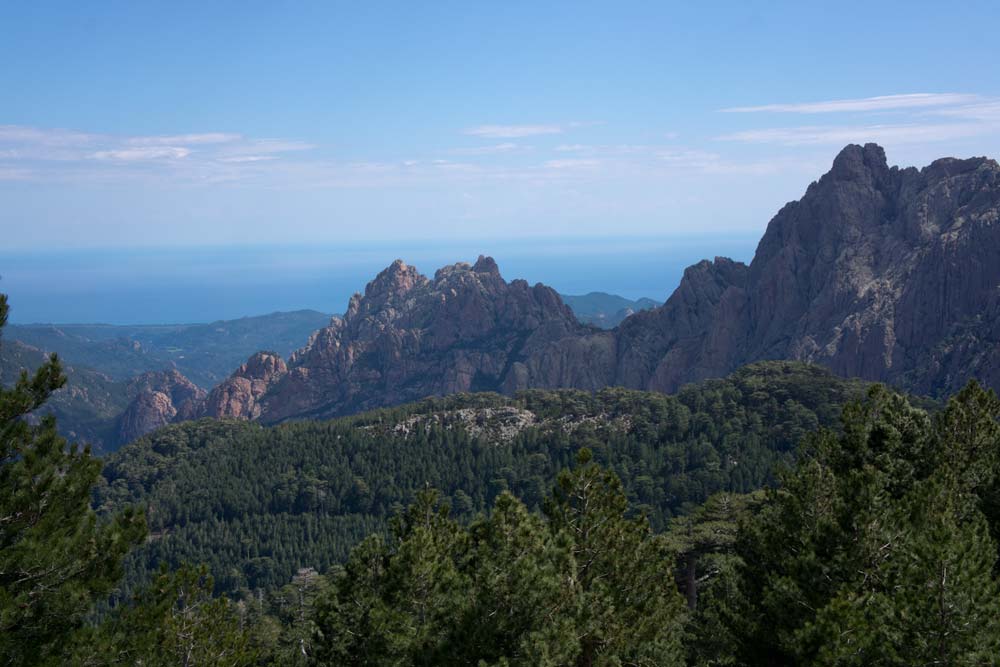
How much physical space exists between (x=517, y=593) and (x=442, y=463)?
98126mm

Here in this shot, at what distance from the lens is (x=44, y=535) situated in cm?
1464

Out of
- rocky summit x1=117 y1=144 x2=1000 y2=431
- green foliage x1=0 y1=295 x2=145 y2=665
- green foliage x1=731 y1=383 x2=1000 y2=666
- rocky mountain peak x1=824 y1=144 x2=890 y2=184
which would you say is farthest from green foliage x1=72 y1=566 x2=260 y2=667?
rocky mountain peak x1=824 y1=144 x2=890 y2=184

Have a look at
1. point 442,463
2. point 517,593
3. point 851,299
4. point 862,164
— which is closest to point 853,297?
point 851,299

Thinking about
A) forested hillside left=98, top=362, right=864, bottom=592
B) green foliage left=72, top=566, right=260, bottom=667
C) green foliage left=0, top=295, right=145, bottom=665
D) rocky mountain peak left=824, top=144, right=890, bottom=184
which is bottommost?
forested hillside left=98, top=362, right=864, bottom=592

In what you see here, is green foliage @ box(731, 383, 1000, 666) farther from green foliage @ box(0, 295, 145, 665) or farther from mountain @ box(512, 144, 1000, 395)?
mountain @ box(512, 144, 1000, 395)

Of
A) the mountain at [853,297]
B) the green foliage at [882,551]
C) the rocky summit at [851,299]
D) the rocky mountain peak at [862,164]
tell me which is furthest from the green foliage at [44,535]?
the rocky mountain peak at [862,164]

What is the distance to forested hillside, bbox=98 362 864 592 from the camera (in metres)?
96.0

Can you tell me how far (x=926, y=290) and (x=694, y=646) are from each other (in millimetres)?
128591

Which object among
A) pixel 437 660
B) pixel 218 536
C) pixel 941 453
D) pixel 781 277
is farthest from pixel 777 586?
pixel 781 277

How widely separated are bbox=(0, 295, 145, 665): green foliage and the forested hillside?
255 ft

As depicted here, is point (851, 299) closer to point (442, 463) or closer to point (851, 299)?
point (851, 299)

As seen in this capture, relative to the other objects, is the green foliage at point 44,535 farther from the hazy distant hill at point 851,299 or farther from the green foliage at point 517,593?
the hazy distant hill at point 851,299

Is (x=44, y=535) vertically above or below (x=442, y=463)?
above

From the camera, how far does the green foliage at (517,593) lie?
16344mm
